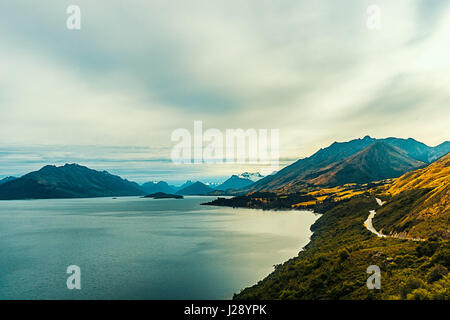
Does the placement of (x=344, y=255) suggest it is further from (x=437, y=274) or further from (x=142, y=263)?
(x=142, y=263)

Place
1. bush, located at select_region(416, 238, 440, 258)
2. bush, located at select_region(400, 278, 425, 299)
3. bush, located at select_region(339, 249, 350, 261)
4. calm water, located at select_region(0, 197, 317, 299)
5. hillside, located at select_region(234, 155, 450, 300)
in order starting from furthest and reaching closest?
calm water, located at select_region(0, 197, 317, 299), bush, located at select_region(339, 249, 350, 261), bush, located at select_region(416, 238, 440, 258), hillside, located at select_region(234, 155, 450, 300), bush, located at select_region(400, 278, 425, 299)

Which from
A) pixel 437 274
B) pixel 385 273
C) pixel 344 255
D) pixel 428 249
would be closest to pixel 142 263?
pixel 344 255

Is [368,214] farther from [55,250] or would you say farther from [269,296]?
[55,250]

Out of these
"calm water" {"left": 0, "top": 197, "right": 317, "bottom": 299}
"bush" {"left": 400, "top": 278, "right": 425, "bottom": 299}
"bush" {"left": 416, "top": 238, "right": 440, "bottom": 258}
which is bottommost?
"calm water" {"left": 0, "top": 197, "right": 317, "bottom": 299}

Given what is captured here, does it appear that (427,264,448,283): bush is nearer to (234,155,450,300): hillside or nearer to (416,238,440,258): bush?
(234,155,450,300): hillside

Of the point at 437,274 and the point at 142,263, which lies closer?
the point at 437,274

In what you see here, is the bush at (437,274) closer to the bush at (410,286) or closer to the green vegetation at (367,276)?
the green vegetation at (367,276)

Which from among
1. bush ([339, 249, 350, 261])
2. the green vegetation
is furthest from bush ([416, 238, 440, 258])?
bush ([339, 249, 350, 261])

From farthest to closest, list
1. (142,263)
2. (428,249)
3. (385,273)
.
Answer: (142,263), (428,249), (385,273)

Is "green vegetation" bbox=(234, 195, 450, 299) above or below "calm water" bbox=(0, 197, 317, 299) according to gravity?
above

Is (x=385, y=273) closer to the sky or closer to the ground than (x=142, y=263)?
closer to the sky

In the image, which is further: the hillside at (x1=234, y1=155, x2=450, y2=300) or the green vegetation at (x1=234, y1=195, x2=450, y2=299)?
the hillside at (x1=234, y1=155, x2=450, y2=300)
